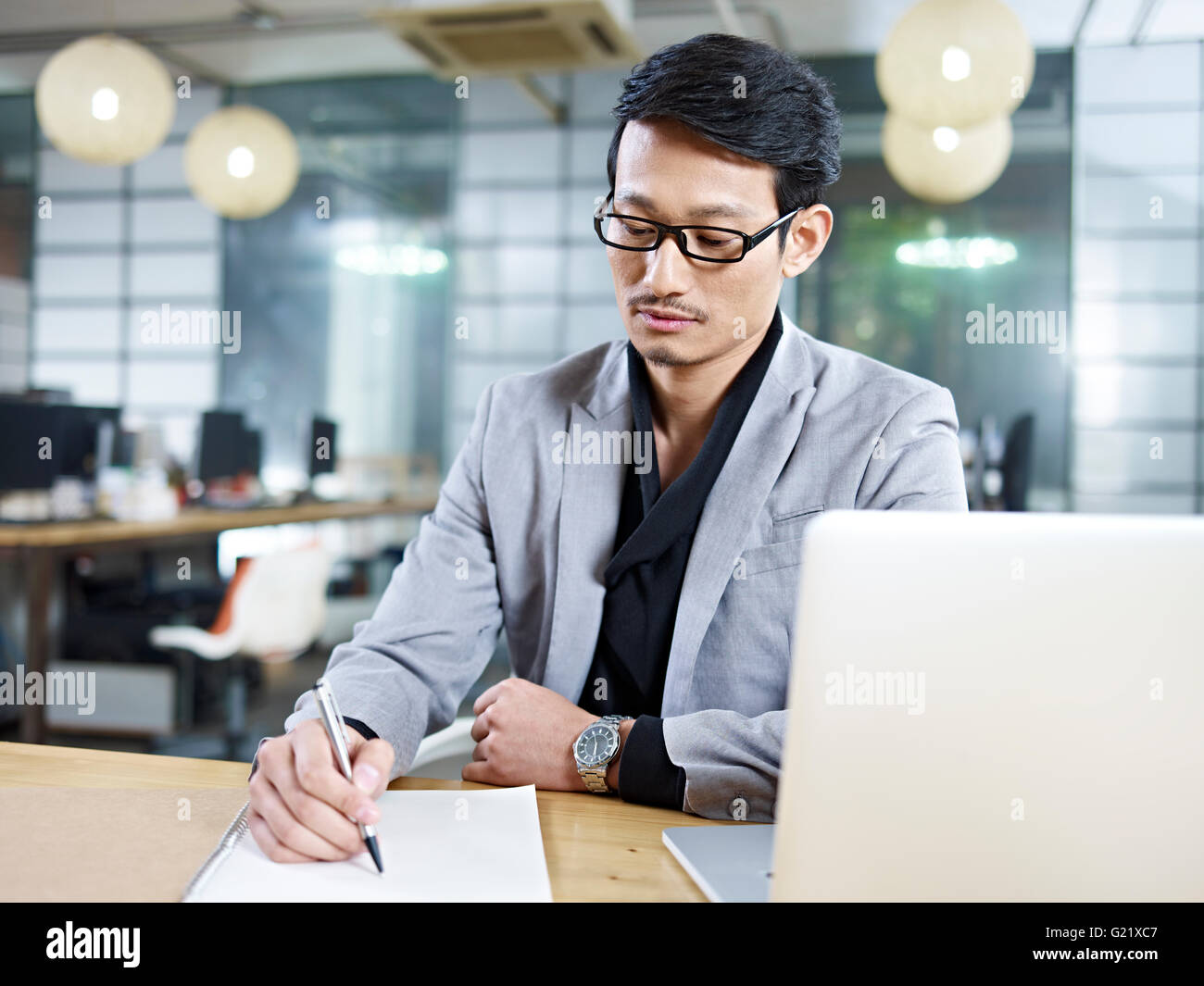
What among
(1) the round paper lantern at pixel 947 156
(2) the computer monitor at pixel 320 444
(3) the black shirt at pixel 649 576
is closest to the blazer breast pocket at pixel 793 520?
(3) the black shirt at pixel 649 576

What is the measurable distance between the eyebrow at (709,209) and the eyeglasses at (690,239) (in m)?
0.01

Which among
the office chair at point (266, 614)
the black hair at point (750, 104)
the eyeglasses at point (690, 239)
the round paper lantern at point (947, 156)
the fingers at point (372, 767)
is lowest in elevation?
the office chair at point (266, 614)

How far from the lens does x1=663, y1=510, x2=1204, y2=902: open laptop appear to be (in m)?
0.58

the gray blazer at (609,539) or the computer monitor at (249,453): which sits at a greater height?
the computer monitor at (249,453)

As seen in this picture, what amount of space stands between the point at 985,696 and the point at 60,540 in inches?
122

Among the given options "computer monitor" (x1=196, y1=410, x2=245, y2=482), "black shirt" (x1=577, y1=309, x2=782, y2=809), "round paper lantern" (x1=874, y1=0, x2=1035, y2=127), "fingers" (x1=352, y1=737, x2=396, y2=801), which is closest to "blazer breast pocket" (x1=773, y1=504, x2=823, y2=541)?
"black shirt" (x1=577, y1=309, x2=782, y2=809)

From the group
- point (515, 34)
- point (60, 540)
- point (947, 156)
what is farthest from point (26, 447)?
point (947, 156)

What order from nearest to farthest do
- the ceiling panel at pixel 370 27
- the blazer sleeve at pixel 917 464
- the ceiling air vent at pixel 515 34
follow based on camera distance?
the blazer sleeve at pixel 917 464 < the ceiling air vent at pixel 515 34 < the ceiling panel at pixel 370 27

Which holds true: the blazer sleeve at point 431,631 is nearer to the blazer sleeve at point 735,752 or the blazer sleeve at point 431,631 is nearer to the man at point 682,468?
the man at point 682,468

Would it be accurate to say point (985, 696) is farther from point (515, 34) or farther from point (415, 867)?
point (515, 34)

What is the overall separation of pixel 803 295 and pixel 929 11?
329 cm

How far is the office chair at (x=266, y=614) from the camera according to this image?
127 inches
